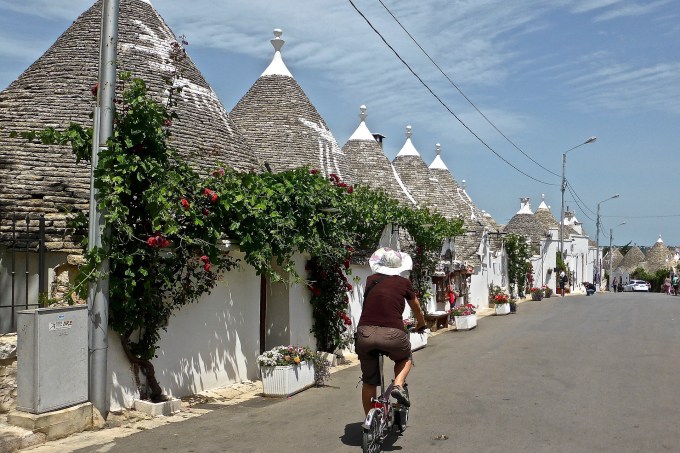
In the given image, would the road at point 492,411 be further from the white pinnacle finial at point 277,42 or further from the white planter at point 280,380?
the white pinnacle finial at point 277,42

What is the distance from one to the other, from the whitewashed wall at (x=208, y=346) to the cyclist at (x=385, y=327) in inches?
135

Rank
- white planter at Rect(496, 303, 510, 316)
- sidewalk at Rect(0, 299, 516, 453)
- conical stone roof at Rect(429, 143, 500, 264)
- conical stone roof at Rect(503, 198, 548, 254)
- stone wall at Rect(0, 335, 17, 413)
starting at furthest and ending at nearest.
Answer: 1. conical stone roof at Rect(503, 198, 548, 254)
2. conical stone roof at Rect(429, 143, 500, 264)
3. white planter at Rect(496, 303, 510, 316)
4. stone wall at Rect(0, 335, 17, 413)
5. sidewalk at Rect(0, 299, 516, 453)

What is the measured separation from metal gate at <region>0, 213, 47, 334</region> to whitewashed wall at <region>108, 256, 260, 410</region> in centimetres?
112

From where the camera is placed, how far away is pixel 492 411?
8836 mm

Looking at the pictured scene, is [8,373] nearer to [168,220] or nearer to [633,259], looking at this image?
[168,220]

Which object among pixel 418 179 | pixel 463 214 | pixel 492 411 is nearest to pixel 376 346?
pixel 492 411

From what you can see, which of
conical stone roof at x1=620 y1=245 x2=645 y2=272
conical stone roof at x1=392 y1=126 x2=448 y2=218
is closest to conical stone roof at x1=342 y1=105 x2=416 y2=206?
conical stone roof at x1=392 y1=126 x2=448 y2=218

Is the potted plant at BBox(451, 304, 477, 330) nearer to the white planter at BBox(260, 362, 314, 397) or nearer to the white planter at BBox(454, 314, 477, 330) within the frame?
the white planter at BBox(454, 314, 477, 330)

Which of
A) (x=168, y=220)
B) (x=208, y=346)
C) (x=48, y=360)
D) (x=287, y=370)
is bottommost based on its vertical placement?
(x=287, y=370)

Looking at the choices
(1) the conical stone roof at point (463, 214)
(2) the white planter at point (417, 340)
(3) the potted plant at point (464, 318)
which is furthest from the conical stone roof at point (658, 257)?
(2) the white planter at point (417, 340)

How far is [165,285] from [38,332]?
193 cm

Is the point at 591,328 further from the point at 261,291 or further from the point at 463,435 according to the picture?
the point at 463,435

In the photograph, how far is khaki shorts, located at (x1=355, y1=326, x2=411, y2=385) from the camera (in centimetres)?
684

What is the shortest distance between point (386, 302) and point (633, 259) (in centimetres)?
10149
